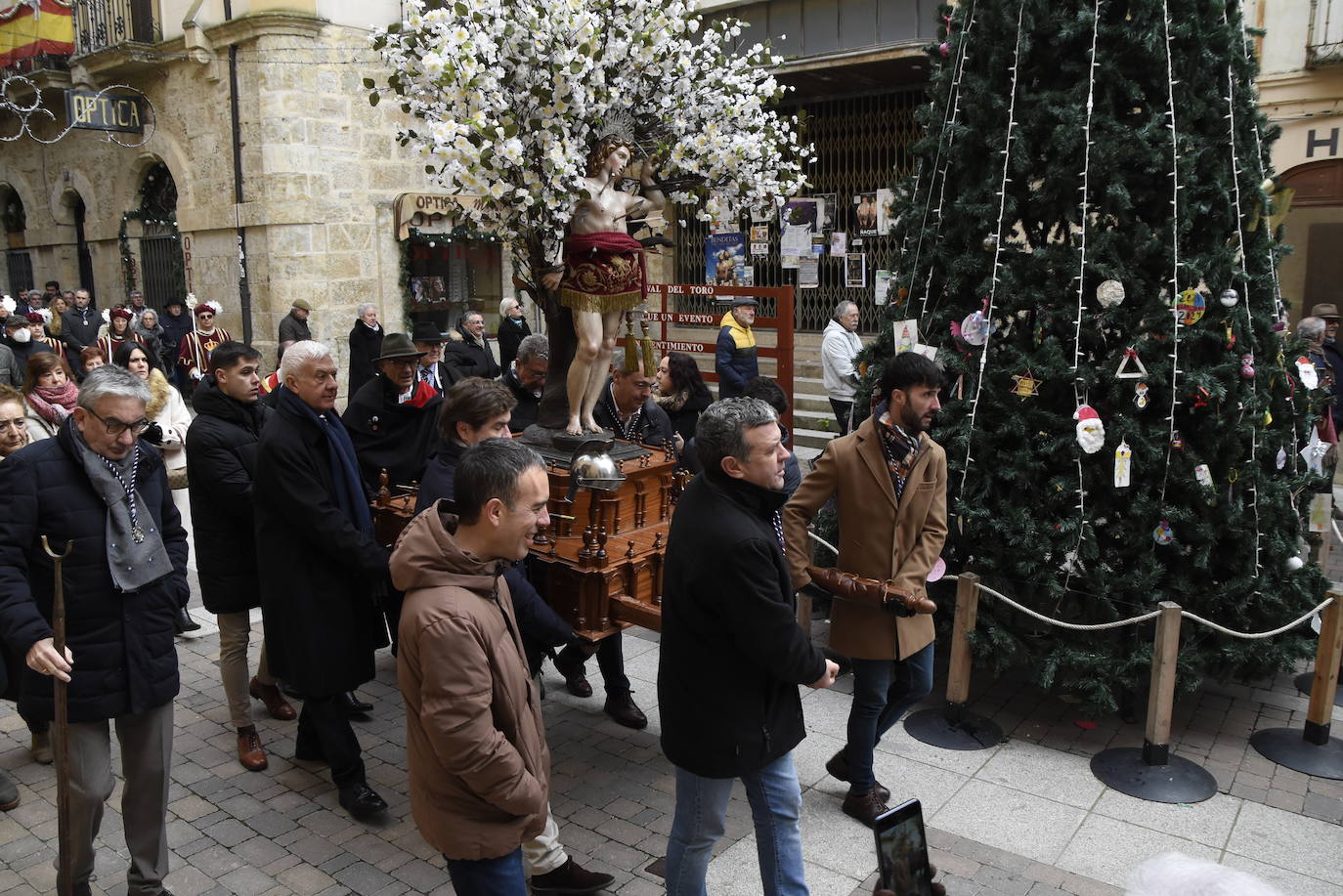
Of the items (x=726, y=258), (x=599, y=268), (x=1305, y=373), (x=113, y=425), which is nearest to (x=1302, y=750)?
(x=1305, y=373)

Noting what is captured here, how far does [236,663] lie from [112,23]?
54.2 feet

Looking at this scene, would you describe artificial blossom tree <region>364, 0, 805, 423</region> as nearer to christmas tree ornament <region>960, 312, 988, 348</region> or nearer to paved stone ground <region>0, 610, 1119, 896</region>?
christmas tree ornament <region>960, 312, 988, 348</region>

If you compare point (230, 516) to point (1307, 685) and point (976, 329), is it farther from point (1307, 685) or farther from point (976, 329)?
point (1307, 685)

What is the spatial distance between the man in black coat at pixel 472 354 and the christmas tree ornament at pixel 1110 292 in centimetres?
639

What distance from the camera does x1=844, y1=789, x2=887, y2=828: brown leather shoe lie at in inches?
174

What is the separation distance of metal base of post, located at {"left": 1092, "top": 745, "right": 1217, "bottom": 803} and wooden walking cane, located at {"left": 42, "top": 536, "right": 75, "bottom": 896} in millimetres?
4338

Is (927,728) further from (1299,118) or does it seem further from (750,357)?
(1299,118)

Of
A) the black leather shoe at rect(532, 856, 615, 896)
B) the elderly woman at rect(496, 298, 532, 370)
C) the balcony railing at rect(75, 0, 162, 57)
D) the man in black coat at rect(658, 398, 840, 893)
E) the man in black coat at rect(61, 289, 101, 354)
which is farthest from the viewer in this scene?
the balcony railing at rect(75, 0, 162, 57)

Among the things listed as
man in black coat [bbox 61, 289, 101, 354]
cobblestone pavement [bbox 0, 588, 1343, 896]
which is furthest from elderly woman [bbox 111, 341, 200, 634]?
man in black coat [bbox 61, 289, 101, 354]

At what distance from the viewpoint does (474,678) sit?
266 cm

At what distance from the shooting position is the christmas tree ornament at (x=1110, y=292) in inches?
201

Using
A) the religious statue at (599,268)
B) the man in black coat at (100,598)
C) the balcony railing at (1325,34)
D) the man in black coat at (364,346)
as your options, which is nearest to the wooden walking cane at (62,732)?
the man in black coat at (100,598)

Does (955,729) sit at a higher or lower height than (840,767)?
lower

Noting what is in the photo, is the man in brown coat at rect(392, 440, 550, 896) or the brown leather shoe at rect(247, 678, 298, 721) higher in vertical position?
the man in brown coat at rect(392, 440, 550, 896)
